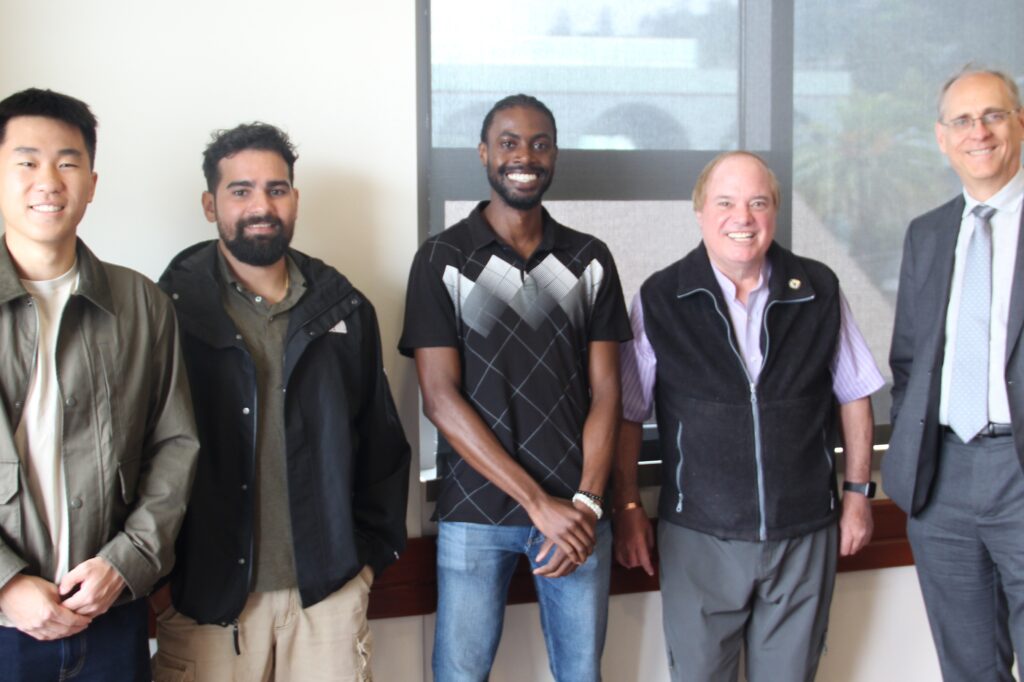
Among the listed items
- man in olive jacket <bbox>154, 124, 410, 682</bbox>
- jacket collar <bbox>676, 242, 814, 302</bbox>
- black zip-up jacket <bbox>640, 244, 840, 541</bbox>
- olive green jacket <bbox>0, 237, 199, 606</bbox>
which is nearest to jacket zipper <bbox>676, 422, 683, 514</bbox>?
black zip-up jacket <bbox>640, 244, 840, 541</bbox>

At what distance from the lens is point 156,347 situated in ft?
5.82

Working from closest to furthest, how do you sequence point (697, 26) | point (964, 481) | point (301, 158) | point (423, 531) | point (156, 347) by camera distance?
point (156, 347) → point (964, 481) → point (301, 158) → point (423, 531) → point (697, 26)

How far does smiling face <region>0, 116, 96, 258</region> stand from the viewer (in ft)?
5.28

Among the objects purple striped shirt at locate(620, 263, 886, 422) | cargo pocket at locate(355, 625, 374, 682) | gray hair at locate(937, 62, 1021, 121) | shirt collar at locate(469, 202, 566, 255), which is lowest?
cargo pocket at locate(355, 625, 374, 682)

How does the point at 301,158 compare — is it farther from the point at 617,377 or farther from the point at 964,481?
the point at 964,481

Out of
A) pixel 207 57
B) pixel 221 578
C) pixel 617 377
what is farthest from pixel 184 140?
pixel 617 377

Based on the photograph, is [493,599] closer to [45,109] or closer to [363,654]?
[363,654]

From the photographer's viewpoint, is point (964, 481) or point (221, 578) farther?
point (964, 481)

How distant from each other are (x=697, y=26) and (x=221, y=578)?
1.98m

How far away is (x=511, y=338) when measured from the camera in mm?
2201

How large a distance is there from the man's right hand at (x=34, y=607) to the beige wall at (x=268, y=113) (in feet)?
3.13

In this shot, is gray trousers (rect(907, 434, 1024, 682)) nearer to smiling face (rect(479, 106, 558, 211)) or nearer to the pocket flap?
smiling face (rect(479, 106, 558, 211))

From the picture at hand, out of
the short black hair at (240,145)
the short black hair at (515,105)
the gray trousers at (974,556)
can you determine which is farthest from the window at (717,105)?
the gray trousers at (974,556)

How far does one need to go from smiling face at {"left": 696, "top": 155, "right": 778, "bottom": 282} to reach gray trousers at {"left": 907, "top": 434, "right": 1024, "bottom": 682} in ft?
2.14
